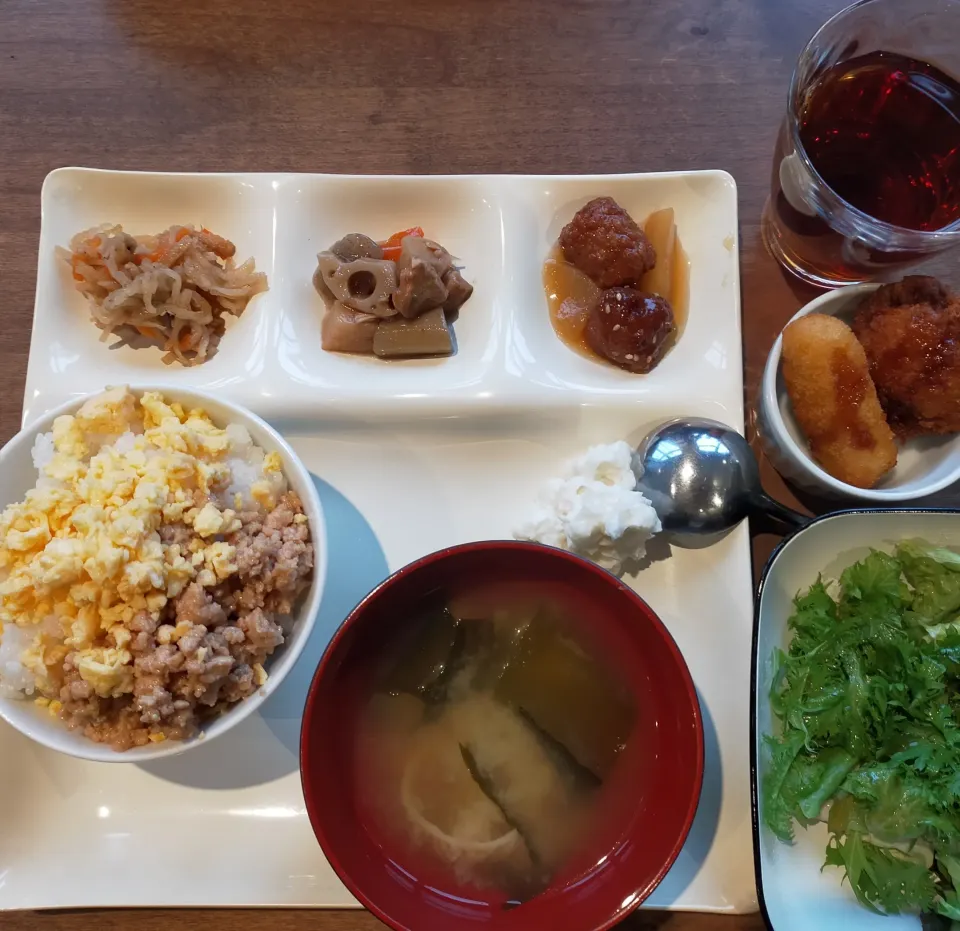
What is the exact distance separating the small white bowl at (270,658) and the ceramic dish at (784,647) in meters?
0.80

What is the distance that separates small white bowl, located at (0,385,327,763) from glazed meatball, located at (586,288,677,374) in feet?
2.29

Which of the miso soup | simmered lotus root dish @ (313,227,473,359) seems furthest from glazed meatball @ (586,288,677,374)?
the miso soup

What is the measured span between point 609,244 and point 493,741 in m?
1.04

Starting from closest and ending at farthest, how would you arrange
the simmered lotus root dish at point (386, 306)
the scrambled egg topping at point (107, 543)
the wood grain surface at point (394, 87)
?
the scrambled egg topping at point (107, 543)
the simmered lotus root dish at point (386, 306)
the wood grain surface at point (394, 87)

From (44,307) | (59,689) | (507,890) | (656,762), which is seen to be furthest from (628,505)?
(44,307)

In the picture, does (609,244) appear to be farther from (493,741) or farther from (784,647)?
(493,741)

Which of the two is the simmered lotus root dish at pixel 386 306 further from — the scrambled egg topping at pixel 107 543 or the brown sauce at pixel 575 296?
the scrambled egg topping at pixel 107 543

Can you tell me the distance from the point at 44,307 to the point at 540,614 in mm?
1250

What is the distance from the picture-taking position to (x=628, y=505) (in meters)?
1.42

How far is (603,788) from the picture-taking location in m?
1.28

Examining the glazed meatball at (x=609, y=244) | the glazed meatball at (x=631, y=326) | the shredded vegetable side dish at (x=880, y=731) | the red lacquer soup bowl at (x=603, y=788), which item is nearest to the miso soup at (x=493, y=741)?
the red lacquer soup bowl at (x=603, y=788)

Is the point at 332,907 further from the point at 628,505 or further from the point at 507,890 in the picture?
the point at 628,505

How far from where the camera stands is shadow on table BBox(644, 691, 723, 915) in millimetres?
1349

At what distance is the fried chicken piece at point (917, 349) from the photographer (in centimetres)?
145
